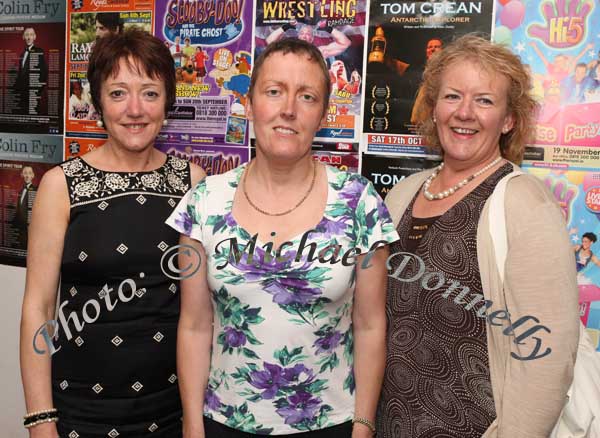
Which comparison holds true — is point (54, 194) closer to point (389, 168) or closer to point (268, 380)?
point (268, 380)

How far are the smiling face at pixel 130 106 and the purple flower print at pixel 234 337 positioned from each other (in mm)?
601

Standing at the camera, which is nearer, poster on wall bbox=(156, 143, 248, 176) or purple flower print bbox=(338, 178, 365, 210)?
purple flower print bbox=(338, 178, 365, 210)

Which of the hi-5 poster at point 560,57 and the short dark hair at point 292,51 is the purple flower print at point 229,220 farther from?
the hi-5 poster at point 560,57

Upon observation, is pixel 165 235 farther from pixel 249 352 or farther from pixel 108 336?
pixel 249 352

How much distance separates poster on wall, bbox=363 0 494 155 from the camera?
1927mm

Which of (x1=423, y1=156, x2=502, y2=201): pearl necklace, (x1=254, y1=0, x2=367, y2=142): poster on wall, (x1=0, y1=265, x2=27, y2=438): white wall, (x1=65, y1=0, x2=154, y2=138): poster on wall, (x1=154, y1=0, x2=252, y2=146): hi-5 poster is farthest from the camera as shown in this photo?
(x1=0, y1=265, x2=27, y2=438): white wall

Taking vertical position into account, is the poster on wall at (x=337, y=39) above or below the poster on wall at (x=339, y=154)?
above

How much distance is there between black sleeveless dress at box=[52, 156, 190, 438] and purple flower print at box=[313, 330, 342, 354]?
483mm

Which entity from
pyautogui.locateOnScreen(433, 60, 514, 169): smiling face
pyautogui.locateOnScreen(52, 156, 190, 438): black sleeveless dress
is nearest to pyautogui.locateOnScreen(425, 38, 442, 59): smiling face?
pyautogui.locateOnScreen(433, 60, 514, 169): smiling face

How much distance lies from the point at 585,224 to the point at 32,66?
91.0 inches

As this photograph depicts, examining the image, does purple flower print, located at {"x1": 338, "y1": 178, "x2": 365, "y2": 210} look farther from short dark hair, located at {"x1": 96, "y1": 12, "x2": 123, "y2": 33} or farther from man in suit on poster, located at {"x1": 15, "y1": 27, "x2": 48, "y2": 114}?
man in suit on poster, located at {"x1": 15, "y1": 27, "x2": 48, "y2": 114}

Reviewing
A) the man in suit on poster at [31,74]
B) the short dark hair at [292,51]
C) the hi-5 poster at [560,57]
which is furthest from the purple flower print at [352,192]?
the man in suit on poster at [31,74]

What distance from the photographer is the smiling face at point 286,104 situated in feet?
4.56

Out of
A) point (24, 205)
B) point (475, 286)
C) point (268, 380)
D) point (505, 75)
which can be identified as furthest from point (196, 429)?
point (24, 205)
